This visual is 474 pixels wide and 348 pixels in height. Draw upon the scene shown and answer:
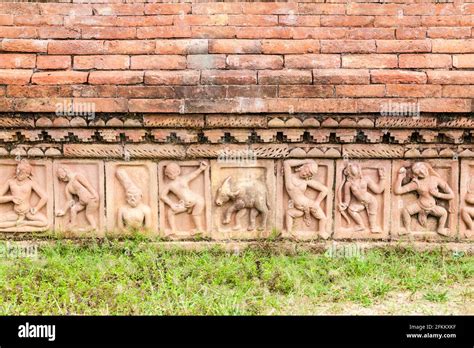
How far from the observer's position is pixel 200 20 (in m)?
5.52

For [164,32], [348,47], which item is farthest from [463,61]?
[164,32]

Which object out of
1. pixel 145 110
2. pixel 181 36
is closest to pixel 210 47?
pixel 181 36

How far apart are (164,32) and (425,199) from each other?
321cm

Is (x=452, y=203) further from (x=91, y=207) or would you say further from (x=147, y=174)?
(x=91, y=207)

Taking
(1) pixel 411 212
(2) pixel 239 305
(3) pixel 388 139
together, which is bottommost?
(2) pixel 239 305

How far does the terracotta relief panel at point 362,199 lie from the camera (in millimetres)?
5488

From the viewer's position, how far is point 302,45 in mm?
5414

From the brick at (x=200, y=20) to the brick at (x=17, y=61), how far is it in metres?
1.51

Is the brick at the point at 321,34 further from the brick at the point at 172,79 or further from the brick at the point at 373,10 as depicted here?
the brick at the point at 172,79

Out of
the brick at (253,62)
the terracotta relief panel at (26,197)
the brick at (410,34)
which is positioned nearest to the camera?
the brick at (253,62)

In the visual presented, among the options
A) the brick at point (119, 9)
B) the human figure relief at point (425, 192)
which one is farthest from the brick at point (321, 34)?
the brick at point (119, 9)

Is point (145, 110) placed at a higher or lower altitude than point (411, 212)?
higher

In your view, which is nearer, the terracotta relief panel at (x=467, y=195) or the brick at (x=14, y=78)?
the brick at (x=14, y=78)

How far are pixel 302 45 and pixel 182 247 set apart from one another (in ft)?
8.00
